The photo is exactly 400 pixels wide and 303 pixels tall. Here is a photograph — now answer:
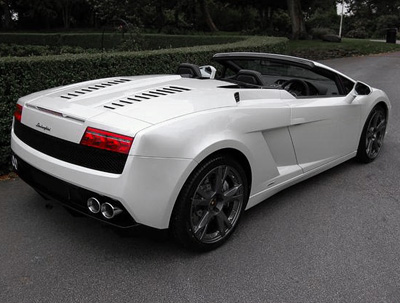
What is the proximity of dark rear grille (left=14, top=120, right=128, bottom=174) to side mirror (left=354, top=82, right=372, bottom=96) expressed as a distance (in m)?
2.95

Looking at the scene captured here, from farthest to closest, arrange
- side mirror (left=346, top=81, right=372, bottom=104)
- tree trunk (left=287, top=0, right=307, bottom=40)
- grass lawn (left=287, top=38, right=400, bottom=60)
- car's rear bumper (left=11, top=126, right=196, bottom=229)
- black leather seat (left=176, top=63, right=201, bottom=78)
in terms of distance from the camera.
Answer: tree trunk (left=287, top=0, right=307, bottom=40) → grass lawn (left=287, top=38, right=400, bottom=60) → side mirror (left=346, top=81, right=372, bottom=104) → black leather seat (left=176, top=63, right=201, bottom=78) → car's rear bumper (left=11, top=126, right=196, bottom=229)

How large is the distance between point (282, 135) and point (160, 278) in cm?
148

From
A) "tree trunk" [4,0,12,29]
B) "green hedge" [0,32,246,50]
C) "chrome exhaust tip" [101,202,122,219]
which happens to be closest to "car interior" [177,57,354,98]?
"chrome exhaust tip" [101,202,122,219]

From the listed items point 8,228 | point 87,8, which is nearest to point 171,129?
point 8,228

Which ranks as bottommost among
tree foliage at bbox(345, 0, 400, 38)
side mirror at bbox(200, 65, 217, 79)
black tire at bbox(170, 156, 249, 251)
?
black tire at bbox(170, 156, 249, 251)

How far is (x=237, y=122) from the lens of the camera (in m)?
2.91

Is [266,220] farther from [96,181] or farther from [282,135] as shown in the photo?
[96,181]

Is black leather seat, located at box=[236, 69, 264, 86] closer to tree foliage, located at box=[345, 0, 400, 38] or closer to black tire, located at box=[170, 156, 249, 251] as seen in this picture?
black tire, located at box=[170, 156, 249, 251]

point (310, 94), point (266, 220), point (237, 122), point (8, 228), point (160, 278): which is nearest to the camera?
point (160, 278)

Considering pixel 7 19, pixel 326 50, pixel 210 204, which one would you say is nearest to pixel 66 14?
pixel 7 19

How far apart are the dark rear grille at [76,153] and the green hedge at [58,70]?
1579 mm

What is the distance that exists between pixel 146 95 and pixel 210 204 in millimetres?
902

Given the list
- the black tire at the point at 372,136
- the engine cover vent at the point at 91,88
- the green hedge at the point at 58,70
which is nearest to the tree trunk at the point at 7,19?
the green hedge at the point at 58,70

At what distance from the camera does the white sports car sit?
2.47m
